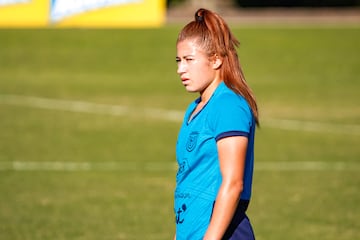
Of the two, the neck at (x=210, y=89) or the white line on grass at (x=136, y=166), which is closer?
the neck at (x=210, y=89)

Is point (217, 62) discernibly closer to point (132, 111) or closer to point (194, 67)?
point (194, 67)

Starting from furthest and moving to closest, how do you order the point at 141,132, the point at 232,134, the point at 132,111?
1. the point at 132,111
2. the point at 141,132
3. the point at 232,134

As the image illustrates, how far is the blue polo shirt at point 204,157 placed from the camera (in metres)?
4.10

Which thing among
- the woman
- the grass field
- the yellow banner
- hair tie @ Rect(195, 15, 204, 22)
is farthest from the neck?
the yellow banner

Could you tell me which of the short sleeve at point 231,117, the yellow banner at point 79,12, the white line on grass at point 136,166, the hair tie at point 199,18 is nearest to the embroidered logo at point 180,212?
the short sleeve at point 231,117

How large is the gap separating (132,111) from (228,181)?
53.0 feet

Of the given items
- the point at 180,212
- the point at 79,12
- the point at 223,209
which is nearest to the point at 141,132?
the point at 79,12

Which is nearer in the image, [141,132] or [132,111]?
[141,132]

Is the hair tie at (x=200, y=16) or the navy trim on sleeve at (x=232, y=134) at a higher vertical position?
the hair tie at (x=200, y=16)

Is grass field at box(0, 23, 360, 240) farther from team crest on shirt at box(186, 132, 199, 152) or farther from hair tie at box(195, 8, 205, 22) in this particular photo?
hair tie at box(195, 8, 205, 22)

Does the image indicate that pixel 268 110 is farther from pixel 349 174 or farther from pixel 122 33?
pixel 122 33

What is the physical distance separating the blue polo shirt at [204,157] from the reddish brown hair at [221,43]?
51 mm

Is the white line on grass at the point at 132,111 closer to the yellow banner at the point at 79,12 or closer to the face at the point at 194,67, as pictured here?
the yellow banner at the point at 79,12

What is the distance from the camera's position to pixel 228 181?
4047 millimetres
